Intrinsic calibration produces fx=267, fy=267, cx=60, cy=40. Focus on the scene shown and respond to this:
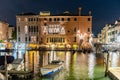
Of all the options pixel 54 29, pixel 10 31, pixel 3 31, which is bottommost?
pixel 54 29

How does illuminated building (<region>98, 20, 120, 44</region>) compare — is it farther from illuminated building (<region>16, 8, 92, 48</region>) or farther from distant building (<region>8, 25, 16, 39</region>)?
distant building (<region>8, 25, 16, 39</region>)

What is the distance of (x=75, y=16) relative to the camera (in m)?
71.2

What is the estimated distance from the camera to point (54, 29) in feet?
237

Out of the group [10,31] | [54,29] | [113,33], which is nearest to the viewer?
[54,29]

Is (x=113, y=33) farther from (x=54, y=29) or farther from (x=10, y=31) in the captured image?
(x=10, y=31)

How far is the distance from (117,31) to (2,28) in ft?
126

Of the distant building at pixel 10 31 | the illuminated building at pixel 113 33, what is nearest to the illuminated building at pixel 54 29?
the illuminated building at pixel 113 33

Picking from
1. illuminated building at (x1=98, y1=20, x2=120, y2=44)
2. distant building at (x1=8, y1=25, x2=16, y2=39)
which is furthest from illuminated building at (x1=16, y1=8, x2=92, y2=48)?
distant building at (x1=8, y1=25, x2=16, y2=39)

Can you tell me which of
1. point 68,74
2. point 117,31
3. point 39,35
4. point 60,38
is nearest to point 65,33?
point 60,38

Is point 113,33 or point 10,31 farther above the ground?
point 10,31

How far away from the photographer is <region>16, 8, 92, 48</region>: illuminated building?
70.5m

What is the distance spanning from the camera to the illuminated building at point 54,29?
231 ft

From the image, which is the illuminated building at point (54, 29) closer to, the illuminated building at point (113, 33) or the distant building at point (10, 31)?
the illuminated building at point (113, 33)

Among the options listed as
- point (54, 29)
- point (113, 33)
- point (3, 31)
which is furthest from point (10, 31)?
point (113, 33)
